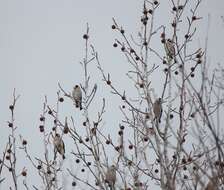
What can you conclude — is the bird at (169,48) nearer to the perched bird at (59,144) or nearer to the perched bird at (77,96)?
the perched bird at (77,96)

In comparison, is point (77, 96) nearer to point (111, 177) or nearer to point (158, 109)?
point (158, 109)

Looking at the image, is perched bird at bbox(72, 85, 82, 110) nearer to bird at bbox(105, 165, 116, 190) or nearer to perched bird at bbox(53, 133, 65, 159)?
perched bird at bbox(53, 133, 65, 159)

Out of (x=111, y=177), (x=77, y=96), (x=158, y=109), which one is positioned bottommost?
(x=111, y=177)

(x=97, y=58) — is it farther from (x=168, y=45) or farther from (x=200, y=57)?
(x=200, y=57)

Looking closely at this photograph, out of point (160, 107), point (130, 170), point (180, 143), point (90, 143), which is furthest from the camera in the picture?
point (130, 170)

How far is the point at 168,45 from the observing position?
4.98 meters

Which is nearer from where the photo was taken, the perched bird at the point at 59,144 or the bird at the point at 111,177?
the bird at the point at 111,177

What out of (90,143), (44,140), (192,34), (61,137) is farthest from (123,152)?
(192,34)

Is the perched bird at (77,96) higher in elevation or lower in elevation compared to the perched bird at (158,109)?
higher

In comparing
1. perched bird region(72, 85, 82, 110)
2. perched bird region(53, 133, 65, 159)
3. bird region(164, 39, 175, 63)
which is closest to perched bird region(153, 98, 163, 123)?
bird region(164, 39, 175, 63)

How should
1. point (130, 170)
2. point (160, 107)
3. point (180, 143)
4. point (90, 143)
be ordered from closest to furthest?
point (180, 143) < point (90, 143) < point (160, 107) < point (130, 170)

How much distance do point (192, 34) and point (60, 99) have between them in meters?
2.02

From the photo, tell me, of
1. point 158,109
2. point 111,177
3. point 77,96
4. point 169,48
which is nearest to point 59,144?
point 77,96

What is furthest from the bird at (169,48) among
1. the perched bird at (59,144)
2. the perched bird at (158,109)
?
the perched bird at (59,144)
